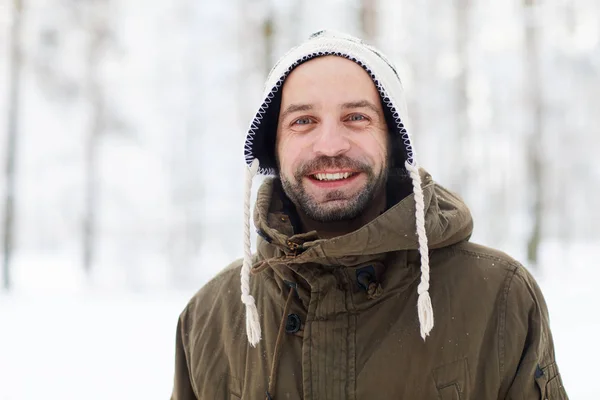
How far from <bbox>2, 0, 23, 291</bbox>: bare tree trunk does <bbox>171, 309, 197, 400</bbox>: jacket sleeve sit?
1240cm

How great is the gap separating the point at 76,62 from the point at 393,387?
15241mm

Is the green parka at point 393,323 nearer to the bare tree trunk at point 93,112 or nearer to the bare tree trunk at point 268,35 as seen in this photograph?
the bare tree trunk at point 268,35

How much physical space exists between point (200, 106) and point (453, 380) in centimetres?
1846

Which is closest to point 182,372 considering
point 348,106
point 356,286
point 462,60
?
point 356,286

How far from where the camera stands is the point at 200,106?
755 inches

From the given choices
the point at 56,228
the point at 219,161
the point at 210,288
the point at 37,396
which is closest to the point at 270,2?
the point at 37,396

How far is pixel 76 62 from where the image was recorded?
1449 cm

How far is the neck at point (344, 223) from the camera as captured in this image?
6.92ft

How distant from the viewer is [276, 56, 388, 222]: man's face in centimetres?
201

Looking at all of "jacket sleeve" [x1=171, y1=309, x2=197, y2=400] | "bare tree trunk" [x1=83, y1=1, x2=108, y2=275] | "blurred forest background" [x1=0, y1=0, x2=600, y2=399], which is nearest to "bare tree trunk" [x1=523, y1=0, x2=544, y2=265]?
"blurred forest background" [x1=0, y1=0, x2=600, y2=399]

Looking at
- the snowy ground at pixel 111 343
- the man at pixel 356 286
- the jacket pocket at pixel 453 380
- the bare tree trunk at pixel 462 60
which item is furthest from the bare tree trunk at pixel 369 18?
the bare tree trunk at pixel 462 60

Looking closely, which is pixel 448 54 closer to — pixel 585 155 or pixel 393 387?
pixel 585 155

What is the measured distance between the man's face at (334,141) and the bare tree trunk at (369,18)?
614 centimetres

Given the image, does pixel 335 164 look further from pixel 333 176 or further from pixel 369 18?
pixel 369 18
